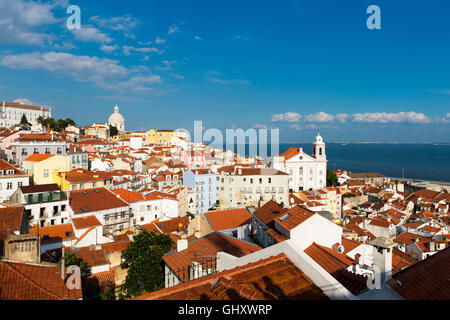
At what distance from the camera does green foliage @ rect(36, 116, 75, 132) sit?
65169mm

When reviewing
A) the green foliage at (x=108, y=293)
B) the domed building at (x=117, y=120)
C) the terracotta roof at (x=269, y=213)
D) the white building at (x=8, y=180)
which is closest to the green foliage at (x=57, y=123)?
the domed building at (x=117, y=120)

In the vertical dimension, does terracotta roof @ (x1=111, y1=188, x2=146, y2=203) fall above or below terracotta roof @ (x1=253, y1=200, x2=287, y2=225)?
below

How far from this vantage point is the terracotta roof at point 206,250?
8734 millimetres

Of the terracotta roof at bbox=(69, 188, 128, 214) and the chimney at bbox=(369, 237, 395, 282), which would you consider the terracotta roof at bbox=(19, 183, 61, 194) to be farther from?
the chimney at bbox=(369, 237, 395, 282)

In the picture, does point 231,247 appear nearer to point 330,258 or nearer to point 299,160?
point 330,258

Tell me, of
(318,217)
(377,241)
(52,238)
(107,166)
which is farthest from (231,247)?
(107,166)

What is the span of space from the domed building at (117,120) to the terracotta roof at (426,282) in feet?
335

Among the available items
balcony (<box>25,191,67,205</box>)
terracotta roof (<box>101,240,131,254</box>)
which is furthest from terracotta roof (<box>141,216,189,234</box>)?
balcony (<box>25,191,67,205</box>)

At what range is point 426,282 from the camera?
426 centimetres

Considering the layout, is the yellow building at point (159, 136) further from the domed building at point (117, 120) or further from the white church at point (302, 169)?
the white church at point (302, 169)

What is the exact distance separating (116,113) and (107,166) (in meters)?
66.4

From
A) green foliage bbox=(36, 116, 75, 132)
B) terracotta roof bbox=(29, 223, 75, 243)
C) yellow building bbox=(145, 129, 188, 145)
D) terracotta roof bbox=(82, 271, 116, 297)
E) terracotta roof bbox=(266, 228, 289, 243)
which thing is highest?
green foliage bbox=(36, 116, 75, 132)

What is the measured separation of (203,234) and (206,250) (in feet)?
28.2

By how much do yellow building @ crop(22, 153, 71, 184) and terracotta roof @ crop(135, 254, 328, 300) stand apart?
28860 mm
